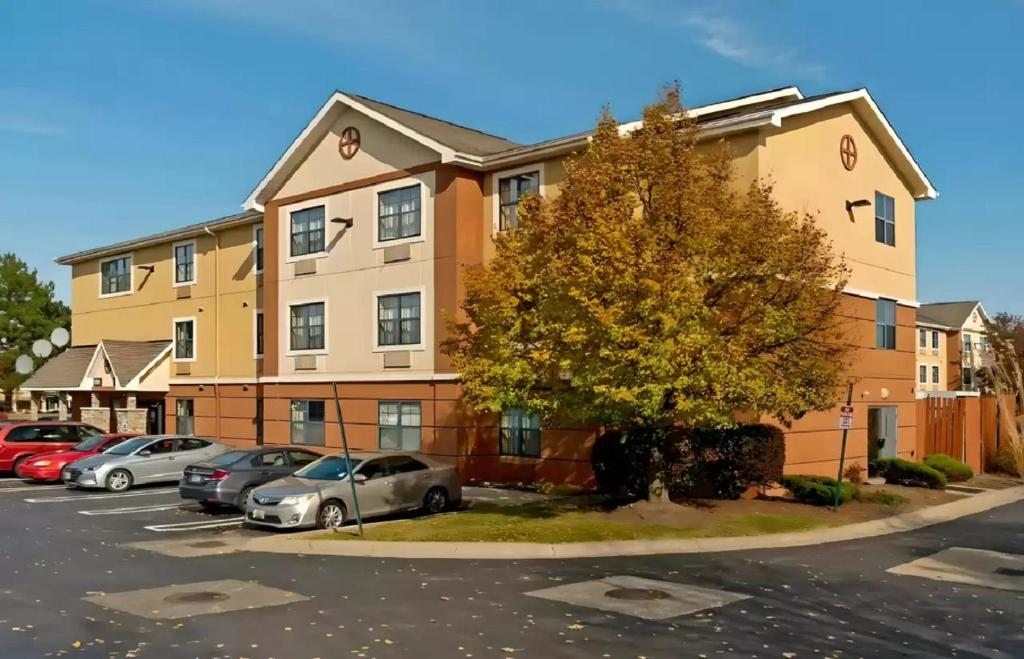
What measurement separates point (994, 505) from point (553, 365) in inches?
502

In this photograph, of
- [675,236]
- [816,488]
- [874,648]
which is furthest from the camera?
[816,488]

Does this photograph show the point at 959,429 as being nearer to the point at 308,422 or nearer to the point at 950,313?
the point at 308,422

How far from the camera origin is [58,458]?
27.2m

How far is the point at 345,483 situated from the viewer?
18000mm

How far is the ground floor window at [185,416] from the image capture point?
3678 centimetres

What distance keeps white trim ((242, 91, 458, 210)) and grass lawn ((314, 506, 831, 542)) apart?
36.3ft

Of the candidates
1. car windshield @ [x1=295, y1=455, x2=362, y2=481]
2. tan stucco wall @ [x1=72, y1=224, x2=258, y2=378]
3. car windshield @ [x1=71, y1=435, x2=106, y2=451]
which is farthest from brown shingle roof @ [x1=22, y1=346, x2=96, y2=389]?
car windshield @ [x1=295, y1=455, x2=362, y2=481]

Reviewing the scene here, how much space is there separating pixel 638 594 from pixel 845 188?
16583 millimetres

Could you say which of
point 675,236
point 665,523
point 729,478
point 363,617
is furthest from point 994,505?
point 363,617

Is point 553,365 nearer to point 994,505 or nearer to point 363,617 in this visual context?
point 363,617

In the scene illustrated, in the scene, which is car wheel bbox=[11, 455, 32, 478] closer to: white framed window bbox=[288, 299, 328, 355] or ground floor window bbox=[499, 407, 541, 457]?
white framed window bbox=[288, 299, 328, 355]

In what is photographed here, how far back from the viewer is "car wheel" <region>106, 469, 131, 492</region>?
80.8ft

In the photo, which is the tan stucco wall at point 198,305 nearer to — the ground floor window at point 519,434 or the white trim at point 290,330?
the white trim at point 290,330

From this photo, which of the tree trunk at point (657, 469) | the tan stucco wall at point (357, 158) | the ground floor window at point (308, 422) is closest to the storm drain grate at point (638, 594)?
the tree trunk at point (657, 469)
